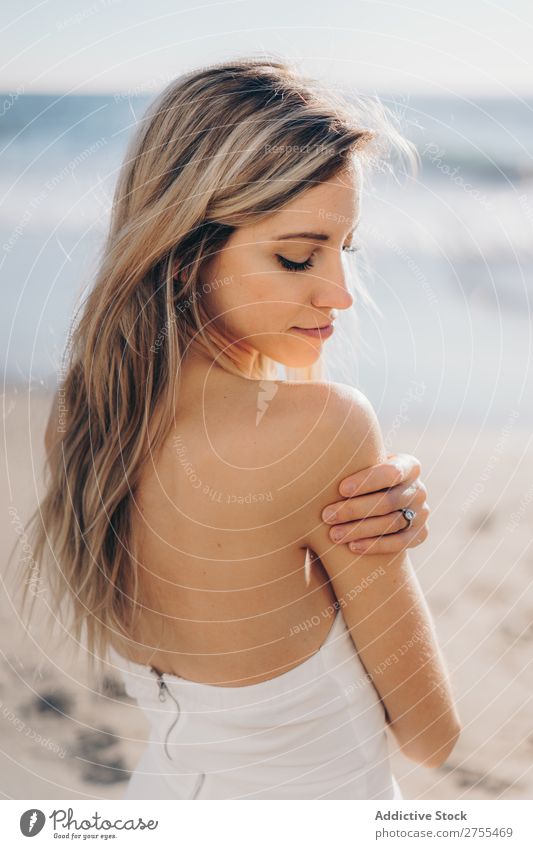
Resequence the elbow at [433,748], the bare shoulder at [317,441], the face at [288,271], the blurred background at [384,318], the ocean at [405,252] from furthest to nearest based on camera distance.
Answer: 1. the ocean at [405,252]
2. the blurred background at [384,318]
3. the elbow at [433,748]
4. the face at [288,271]
5. the bare shoulder at [317,441]

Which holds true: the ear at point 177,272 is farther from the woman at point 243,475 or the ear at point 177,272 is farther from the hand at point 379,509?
the hand at point 379,509

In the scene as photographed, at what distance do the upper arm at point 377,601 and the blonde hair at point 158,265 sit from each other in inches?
7.9

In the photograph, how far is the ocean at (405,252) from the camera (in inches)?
130

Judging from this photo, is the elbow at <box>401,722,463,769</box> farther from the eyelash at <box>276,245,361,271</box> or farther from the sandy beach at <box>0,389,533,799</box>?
the sandy beach at <box>0,389,533,799</box>

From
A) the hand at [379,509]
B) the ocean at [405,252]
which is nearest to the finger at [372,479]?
the hand at [379,509]

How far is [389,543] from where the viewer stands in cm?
A: 116

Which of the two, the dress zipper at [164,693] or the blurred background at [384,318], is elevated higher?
the blurred background at [384,318]

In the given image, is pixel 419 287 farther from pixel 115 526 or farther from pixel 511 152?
pixel 115 526

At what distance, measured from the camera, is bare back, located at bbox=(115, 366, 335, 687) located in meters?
1.06

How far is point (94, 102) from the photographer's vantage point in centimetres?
556

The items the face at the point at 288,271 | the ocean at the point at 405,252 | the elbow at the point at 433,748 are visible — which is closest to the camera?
the face at the point at 288,271

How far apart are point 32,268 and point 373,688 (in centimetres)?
315

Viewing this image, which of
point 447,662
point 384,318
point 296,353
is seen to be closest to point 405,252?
point 384,318

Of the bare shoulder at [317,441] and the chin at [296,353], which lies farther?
the chin at [296,353]
